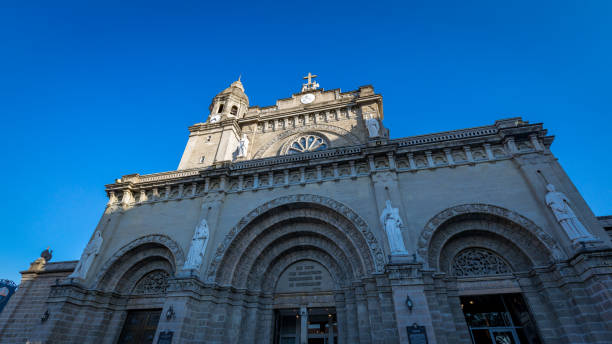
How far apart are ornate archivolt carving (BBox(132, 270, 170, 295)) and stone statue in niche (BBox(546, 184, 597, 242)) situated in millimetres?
19841

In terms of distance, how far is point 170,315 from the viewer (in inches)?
487

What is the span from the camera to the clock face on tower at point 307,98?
26141 millimetres

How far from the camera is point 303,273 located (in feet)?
48.7

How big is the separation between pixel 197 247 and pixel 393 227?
10195 millimetres

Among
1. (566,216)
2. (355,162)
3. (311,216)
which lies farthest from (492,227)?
(311,216)

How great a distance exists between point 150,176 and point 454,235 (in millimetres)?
19833

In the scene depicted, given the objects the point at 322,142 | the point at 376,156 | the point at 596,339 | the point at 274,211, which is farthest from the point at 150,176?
the point at 596,339

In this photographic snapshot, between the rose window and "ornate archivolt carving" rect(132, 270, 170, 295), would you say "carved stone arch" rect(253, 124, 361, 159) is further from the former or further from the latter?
"ornate archivolt carving" rect(132, 270, 170, 295)

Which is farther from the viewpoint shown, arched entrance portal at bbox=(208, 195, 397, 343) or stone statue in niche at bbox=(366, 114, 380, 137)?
stone statue in niche at bbox=(366, 114, 380, 137)

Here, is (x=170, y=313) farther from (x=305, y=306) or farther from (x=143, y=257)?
(x=305, y=306)

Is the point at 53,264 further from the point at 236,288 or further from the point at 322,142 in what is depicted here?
the point at 322,142

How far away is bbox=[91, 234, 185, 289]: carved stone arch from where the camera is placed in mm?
15539

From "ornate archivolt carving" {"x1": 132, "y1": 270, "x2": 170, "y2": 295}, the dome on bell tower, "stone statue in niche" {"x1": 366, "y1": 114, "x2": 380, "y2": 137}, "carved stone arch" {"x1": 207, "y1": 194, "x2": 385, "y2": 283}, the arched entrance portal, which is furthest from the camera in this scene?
the dome on bell tower

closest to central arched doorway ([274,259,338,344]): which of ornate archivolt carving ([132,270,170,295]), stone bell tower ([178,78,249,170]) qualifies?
ornate archivolt carving ([132,270,170,295])
